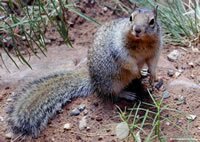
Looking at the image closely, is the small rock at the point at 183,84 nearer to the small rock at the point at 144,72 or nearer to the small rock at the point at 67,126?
the small rock at the point at 144,72

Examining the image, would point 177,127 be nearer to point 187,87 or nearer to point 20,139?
point 187,87

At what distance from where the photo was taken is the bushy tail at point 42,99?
3.54m

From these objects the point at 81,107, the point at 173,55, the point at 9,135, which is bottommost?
the point at 9,135

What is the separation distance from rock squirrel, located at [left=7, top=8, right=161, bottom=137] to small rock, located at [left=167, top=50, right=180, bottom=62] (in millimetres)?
509

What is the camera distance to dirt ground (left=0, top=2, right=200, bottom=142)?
3.47m

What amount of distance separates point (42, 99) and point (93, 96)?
37cm

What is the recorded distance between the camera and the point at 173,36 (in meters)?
4.48

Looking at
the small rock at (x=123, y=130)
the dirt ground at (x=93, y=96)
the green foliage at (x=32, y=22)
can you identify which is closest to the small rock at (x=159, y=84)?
the dirt ground at (x=93, y=96)

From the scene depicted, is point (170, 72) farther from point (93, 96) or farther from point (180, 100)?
point (93, 96)

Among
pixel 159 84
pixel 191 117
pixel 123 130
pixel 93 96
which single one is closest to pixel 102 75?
pixel 93 96

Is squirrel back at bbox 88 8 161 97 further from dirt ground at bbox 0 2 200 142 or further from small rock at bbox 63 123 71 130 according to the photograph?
small rock at bbox 63 123 71 130

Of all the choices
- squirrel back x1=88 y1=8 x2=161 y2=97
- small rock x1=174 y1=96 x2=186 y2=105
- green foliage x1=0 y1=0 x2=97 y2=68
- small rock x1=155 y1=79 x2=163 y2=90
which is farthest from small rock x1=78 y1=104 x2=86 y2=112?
small rock x1=174 y1=96 x2=186 y2=105

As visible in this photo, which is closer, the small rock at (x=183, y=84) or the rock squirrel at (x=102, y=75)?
the rock squirrel at (x=102, y=75)

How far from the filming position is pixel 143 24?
333 centimetres
